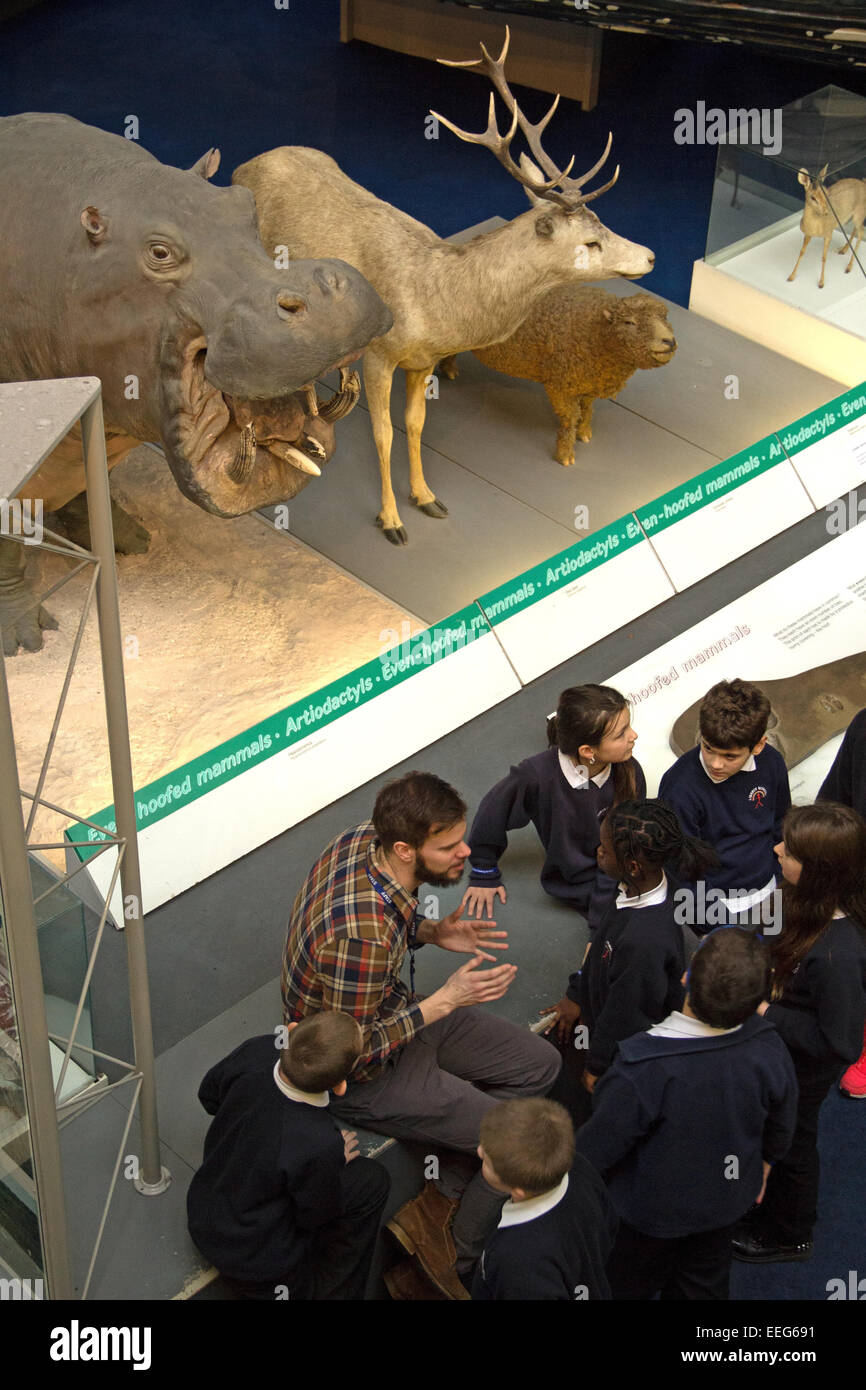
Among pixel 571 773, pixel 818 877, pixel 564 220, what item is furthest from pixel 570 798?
pixel 564 220

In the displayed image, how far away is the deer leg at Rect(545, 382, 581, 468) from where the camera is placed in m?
6.90

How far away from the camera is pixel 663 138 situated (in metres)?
10.0

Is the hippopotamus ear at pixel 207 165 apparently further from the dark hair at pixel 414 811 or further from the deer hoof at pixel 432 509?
the dark hair at pixel 414 811

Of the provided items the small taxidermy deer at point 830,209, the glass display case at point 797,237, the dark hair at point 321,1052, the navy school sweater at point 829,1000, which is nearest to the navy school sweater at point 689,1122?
the navy school sweater at point 829,1000

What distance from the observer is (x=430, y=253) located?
20.1 feet

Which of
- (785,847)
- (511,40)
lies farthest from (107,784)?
(511,40)

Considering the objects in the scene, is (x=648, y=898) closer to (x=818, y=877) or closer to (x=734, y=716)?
(x=818, y=877)

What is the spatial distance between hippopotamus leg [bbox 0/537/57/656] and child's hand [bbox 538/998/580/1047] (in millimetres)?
1975

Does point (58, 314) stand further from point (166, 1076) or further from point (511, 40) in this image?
point (511, 40)

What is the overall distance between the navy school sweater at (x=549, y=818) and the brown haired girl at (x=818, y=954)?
2.46 ft

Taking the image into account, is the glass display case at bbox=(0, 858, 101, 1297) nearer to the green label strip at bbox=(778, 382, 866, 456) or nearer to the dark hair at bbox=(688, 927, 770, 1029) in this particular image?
the dark hair at bbox=(688, 927, 770, 1029)

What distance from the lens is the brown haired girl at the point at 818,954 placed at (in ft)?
12.9

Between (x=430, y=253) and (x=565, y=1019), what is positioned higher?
(x=430, y=253)

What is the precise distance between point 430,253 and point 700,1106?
3870 millimetres
